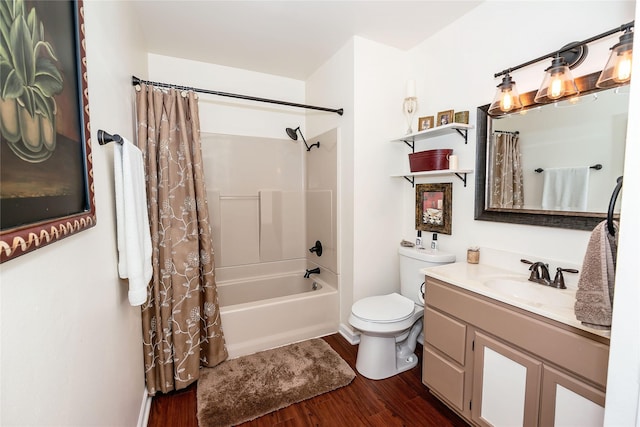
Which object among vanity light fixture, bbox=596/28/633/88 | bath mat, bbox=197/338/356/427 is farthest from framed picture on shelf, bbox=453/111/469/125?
bath mat, bbox=197/338/356/427

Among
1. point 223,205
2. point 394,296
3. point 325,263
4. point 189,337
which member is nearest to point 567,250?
point 394,296

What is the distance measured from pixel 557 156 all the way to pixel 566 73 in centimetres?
41

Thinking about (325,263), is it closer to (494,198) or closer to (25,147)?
(494,198)

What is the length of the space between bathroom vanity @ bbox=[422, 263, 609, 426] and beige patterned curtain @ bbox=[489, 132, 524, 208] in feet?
1.45

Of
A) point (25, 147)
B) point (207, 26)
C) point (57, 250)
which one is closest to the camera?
point (25, 147)

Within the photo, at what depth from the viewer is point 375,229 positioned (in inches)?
94.0

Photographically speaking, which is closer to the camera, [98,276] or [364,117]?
[98,276]

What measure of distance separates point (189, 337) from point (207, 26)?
2.28 metres

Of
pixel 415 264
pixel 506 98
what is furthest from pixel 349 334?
pixel 506 98

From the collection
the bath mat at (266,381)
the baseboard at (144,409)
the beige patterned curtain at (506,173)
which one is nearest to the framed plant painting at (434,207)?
the beige patterned curtain at (506,173)

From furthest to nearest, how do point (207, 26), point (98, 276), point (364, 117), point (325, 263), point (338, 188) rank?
point (325, 263) < point (338, 188) < point (364, 117) < point (207, 26) < point (98, 276)

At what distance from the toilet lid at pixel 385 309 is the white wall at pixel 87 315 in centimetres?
137

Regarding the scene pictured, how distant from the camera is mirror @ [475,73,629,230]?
1302 millimetres

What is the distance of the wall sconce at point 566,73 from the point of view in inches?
44.8
